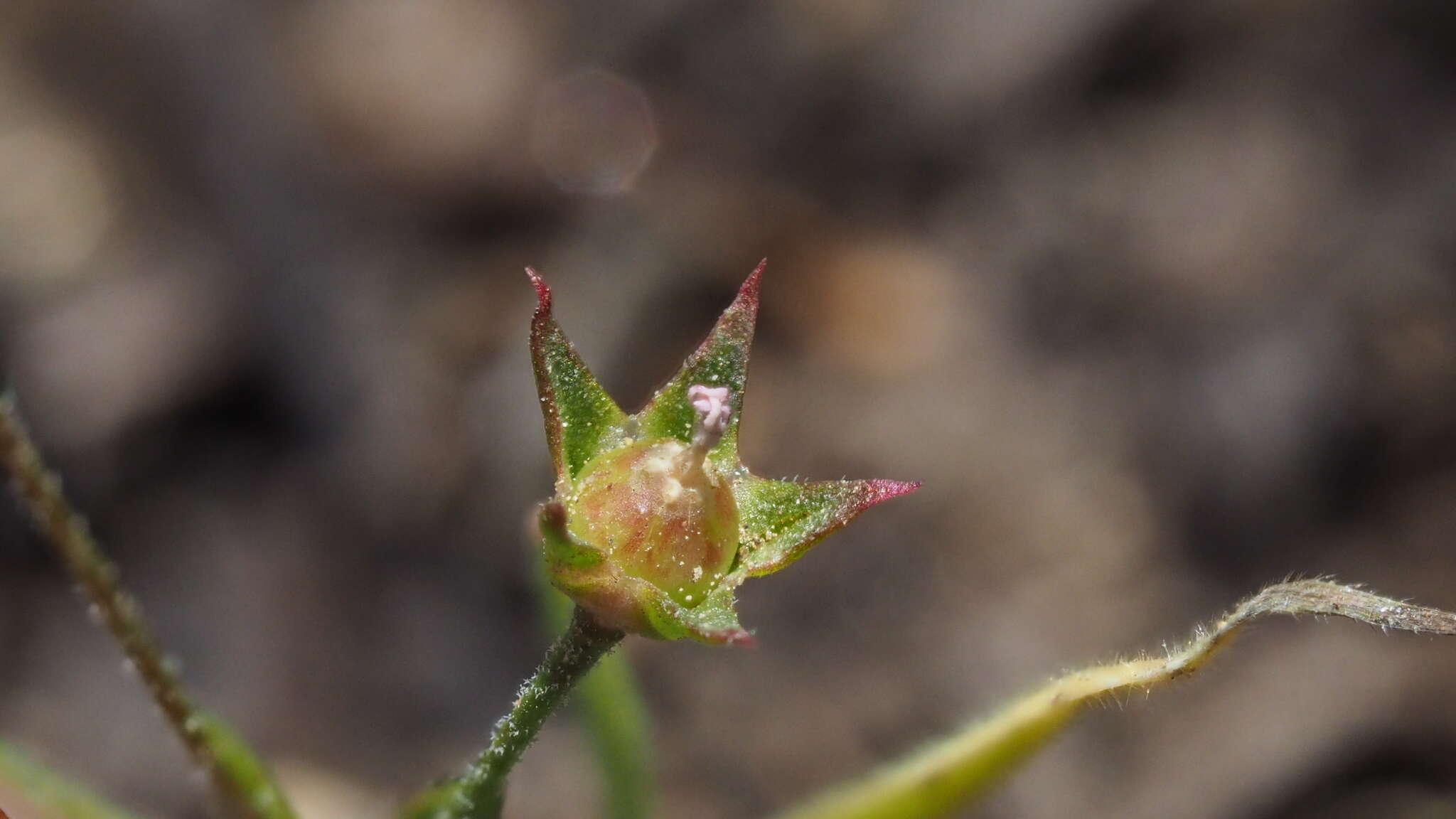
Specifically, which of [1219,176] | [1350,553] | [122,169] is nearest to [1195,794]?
[1350,553]

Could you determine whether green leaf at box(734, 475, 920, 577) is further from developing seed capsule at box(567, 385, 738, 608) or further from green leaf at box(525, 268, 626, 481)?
green leaf at box(525, 268, 626, 481)

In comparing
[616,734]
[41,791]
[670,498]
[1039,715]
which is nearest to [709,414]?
[670,498]

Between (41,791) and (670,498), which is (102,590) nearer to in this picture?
(41,791)

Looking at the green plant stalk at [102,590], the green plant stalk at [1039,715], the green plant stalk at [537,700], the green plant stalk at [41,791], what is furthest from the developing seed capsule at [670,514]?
the green plant stalk at [41,791]

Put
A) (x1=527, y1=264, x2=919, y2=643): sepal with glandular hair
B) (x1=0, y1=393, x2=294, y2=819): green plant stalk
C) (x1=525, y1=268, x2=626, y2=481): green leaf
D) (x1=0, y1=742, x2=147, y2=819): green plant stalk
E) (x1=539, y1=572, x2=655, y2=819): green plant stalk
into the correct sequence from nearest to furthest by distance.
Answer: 1. (x1=527, y1=264, x2=919, y2=643): sepal with glandular hair
2. (x1=525, y1=268, x2=626, y2=481): green leaf
3. (x1=0, y1=393, x2=294, y2=819): green plant stalk
4. (x1=0, y1=742, x2=147, y2=819): green plant stalk
5. (x1=539, y1=572, x2=655, y2=819): green plant stalk

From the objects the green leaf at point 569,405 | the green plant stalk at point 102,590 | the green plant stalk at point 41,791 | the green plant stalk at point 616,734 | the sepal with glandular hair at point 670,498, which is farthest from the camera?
the green plant stalk at point 616,734

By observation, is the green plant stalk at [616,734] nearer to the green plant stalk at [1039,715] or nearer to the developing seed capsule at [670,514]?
the green plant stalk at [1039,715]

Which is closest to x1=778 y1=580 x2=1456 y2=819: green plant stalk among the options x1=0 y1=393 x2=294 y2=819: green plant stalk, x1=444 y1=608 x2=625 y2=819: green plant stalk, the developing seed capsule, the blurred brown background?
the developing seed capsule
